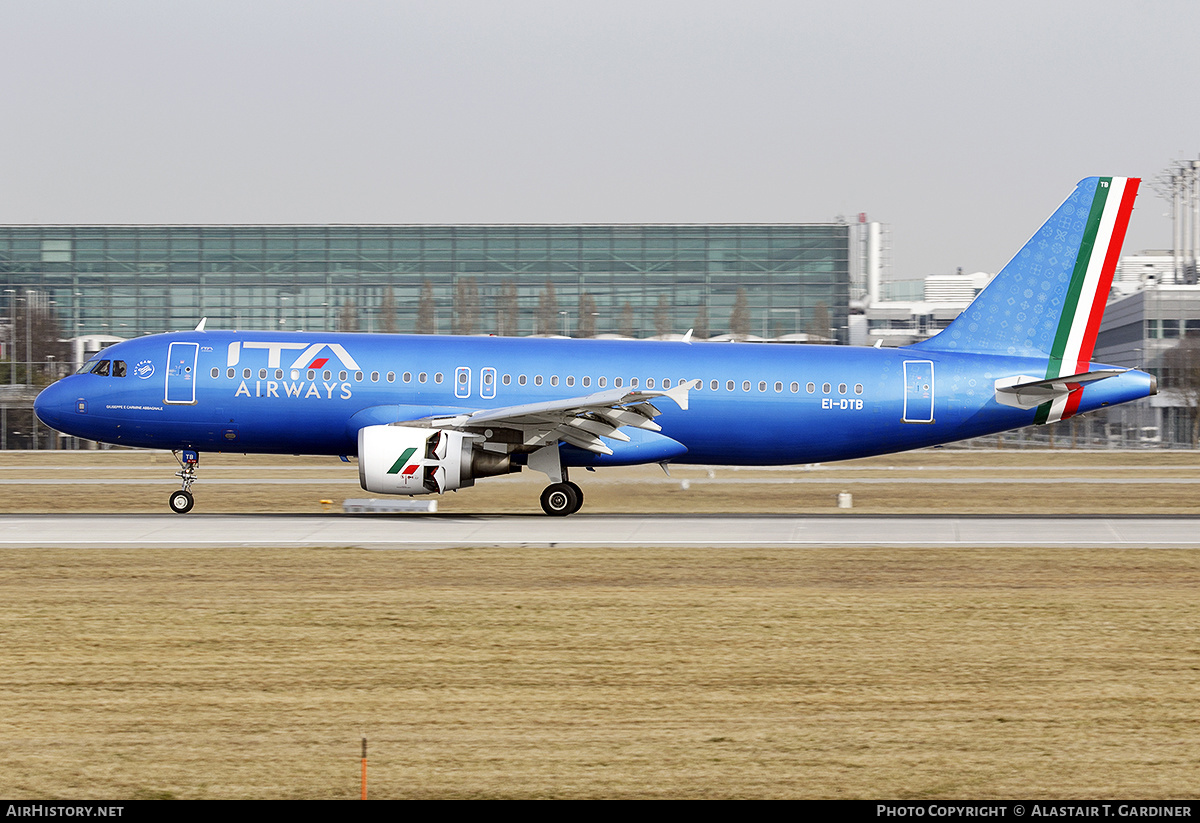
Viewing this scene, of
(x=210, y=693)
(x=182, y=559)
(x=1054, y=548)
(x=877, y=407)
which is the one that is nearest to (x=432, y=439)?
(x=182, y=559)

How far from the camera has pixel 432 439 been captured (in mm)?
26406

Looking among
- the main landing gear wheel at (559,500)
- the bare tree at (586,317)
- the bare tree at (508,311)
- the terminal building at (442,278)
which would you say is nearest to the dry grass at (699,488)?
the main landing gear wheel at (559,500)

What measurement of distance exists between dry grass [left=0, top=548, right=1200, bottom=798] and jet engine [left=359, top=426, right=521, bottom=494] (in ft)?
19.2

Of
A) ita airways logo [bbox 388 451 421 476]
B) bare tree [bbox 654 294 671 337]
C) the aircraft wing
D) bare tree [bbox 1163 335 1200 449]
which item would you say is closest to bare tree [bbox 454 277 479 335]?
bare tree [bbox 654 294 671 337]

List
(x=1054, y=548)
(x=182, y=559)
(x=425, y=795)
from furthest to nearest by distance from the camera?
(x=1054, y=548), (x=182, y=559), (x=425, y=795)

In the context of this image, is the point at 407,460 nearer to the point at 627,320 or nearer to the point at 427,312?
the point at 427,312

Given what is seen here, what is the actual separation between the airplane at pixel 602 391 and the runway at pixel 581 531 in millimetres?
1546

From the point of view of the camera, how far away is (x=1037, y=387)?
2944 centimetres

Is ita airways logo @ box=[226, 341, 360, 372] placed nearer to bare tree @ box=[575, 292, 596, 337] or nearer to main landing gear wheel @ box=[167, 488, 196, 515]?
main landing gear wheel @ box=[167, 488, 196, 515]

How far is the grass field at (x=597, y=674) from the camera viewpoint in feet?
30.6

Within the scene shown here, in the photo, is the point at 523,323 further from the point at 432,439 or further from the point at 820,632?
the point at 820,632

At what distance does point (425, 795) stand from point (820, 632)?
722cm

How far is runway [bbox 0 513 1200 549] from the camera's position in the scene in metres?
23.2

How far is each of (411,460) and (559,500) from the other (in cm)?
415
